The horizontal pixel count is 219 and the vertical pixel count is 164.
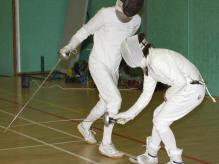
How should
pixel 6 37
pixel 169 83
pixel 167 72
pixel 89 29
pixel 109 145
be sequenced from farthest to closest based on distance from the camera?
pixel 6 37, pixel 89 29, pixel 109 145, pixel 169 83, pixel 167 72

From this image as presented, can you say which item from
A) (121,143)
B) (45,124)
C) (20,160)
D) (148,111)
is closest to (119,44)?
(121,143)

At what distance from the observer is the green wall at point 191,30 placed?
8359 mm

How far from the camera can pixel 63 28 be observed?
1181 cm

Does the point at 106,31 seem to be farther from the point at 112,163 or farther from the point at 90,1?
the point at 90,1

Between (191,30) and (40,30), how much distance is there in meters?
4.19

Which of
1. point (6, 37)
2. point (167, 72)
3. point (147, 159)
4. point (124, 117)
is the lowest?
point (147, 159)

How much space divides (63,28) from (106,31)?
23.0 ft

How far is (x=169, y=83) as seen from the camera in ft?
13.7

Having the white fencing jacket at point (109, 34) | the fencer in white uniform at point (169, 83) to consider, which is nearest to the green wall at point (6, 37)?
the white fencing jacket at point (109, 34)

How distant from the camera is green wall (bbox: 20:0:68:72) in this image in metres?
11.6

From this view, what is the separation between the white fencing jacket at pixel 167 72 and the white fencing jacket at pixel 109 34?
2.36 ft

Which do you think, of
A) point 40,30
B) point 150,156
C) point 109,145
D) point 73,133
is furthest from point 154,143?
point 40,30

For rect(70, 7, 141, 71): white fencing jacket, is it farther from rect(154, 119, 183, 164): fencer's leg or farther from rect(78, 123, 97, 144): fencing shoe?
rect(154, 119, 183, 164): fencer's leg

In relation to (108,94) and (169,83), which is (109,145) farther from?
(169,83)
